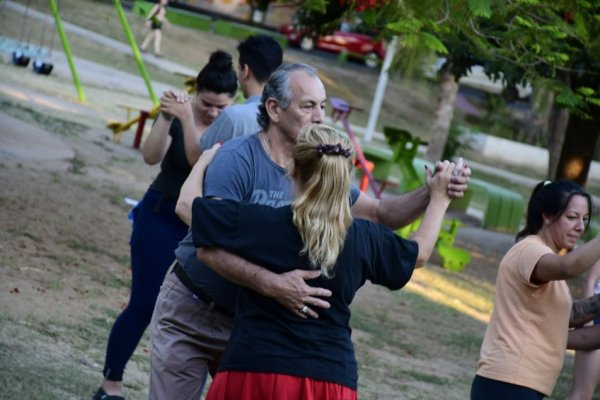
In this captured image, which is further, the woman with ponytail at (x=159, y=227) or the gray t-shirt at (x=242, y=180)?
the woman with ponytail at (x=159, y=227)

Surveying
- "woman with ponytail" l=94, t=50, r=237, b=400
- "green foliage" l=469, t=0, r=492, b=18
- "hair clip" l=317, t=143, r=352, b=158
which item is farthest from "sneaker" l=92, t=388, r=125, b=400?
"green foliage" l=469, t=0, r=492, b=18

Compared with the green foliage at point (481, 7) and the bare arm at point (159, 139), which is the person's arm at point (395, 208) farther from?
the green foliage at point (481, 7)

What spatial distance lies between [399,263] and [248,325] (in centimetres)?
48

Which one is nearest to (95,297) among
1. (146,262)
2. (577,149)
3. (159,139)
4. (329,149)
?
(146,262)

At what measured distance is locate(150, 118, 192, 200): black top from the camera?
5445 mm

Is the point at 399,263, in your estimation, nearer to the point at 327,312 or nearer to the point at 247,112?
the point at 327,312

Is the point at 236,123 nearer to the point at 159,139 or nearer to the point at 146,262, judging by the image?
the point at 159,139

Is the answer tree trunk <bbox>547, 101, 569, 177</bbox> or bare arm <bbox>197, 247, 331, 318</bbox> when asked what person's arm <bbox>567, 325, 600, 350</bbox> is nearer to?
bare arm <bbox>197, 247, 331, 318</bbox>

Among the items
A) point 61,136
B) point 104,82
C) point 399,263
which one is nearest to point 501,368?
point 399,263

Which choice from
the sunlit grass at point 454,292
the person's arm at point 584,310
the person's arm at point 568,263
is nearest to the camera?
the person's arm at point 568,263

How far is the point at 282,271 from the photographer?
3.43m

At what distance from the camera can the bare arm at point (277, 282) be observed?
334 cm

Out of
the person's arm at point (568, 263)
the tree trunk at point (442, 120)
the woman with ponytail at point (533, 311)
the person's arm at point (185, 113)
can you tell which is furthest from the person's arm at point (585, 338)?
the tree trunk at point (442, 120)

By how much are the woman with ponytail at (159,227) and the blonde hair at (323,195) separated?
202cm
